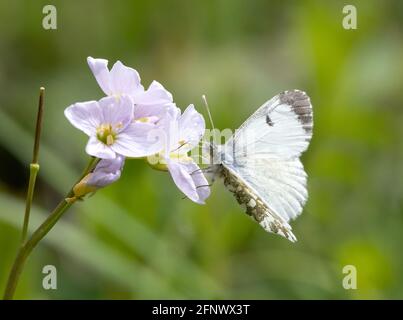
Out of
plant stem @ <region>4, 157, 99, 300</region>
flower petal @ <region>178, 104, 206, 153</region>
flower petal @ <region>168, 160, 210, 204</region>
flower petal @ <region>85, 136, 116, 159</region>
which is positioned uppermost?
flower petal @ <region>178, 104, 206, 153</region>

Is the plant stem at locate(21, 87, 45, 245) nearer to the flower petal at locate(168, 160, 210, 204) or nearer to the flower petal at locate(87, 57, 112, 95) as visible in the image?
the flower petal at locate(87, 57, 112, 95)

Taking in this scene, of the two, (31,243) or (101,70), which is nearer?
(31,243)

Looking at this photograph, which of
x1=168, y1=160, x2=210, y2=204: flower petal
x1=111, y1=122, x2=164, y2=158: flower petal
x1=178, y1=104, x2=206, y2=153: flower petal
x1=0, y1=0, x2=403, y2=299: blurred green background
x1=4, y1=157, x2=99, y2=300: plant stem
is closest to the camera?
x1=4, y1=157, x2=99, y2=300: plant stem

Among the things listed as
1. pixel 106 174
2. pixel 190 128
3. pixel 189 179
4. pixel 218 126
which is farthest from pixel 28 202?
pixel 218 126

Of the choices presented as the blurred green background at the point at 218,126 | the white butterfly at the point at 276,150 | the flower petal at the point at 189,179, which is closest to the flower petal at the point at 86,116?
the flower petal at the point at 189,179

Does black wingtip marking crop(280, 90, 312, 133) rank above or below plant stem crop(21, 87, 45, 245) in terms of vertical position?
above

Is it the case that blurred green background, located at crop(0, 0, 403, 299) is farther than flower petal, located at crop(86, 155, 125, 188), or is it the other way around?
blurred green background, located at crop(0, 0, 403, 299)

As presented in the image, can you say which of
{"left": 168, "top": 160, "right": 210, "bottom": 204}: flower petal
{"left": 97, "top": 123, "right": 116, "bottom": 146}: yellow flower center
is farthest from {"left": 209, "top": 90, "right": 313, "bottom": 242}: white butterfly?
{"left": 97, "top": 123, "right": 116, "bottom": 146}: yellow flower center

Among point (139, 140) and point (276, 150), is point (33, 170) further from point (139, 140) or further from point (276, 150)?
point (276, 150)

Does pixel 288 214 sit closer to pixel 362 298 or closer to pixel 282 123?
pixel 282 123
